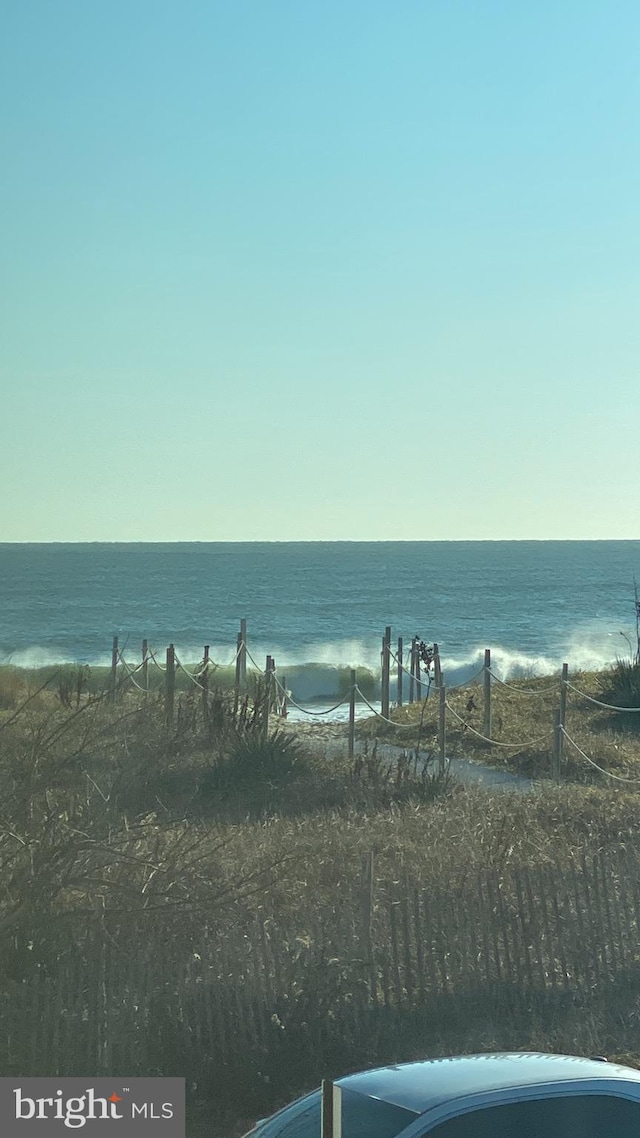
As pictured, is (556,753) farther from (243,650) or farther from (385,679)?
(243,650)

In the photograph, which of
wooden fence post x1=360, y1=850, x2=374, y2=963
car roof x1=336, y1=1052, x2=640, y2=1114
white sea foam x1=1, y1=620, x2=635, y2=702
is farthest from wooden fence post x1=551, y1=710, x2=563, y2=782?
→ white sea foam x1=1, y1=620, x2=635, y2=702

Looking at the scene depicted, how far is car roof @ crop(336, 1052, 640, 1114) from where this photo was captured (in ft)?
11.8

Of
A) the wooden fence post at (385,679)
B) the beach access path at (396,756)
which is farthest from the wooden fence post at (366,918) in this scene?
the wooden fence post at (385,679)

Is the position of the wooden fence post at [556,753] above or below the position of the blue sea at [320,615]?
above

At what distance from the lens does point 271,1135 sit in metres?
3.82

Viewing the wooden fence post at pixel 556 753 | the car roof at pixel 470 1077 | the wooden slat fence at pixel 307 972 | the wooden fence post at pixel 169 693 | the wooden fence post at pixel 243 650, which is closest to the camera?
the car roof at pixel 470 1077

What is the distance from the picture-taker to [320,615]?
80750mm

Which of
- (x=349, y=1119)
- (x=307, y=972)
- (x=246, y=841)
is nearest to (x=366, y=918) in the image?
(x=307, y=972)

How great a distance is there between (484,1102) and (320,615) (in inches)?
3042

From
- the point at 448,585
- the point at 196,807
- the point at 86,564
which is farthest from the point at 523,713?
the point at 86,564

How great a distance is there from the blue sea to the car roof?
3387cm

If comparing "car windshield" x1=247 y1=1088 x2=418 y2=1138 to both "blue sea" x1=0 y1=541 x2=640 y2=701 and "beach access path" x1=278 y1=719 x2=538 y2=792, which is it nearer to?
"beach access path" x1=278 y1=719 x2=538 y2=792

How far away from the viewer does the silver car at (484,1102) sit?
11.3 feet

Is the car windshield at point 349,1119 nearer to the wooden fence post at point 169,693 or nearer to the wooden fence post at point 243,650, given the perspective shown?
the wooden fence post at point 169,693
